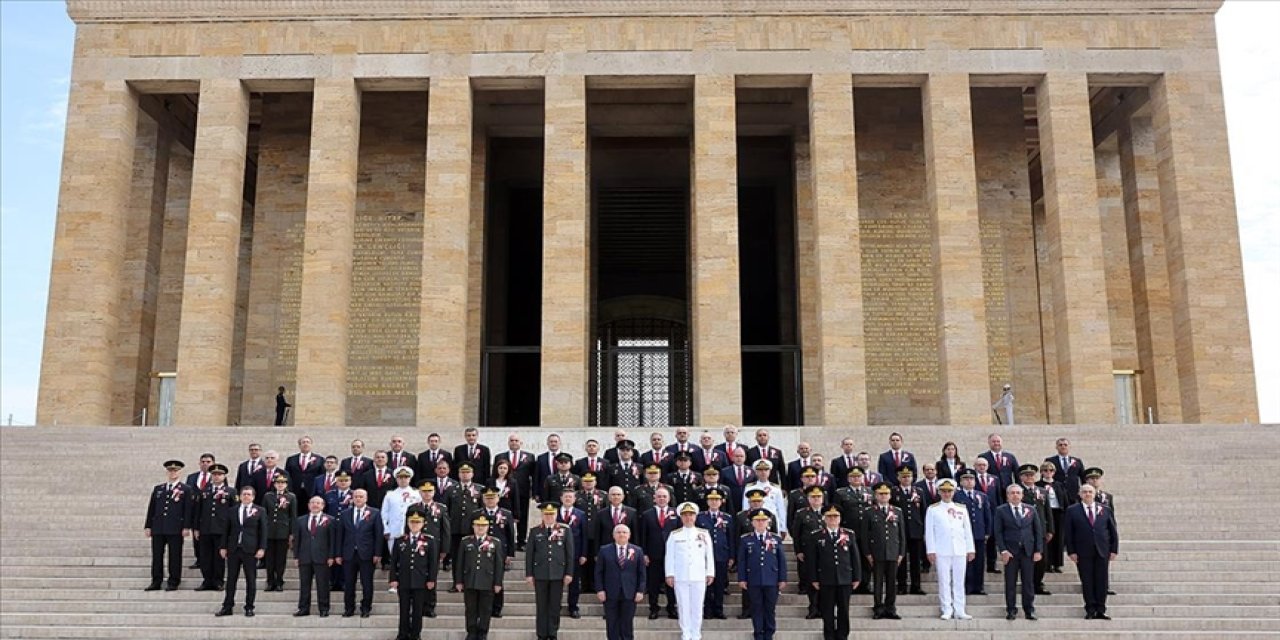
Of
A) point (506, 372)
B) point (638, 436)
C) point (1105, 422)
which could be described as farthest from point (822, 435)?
point (506, 372)

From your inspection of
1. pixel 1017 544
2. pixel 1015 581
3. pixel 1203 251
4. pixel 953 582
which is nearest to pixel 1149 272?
pixel 1203 251

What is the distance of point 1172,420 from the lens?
23250 millimetres

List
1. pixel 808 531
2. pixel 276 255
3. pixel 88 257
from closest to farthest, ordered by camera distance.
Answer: pixel 808 531 → pixel 88 257 → pixel 276 255

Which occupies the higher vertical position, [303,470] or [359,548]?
[303,470]

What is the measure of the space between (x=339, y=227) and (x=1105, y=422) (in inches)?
575

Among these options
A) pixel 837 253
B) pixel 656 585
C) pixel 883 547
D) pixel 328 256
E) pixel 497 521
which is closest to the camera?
pixel 883 547

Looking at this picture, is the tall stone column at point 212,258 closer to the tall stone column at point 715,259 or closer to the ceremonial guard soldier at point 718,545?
the tall stone column at point 715,259

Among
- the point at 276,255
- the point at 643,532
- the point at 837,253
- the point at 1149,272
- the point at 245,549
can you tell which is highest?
the point at 276,255

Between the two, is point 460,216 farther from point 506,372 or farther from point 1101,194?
point 1101,194

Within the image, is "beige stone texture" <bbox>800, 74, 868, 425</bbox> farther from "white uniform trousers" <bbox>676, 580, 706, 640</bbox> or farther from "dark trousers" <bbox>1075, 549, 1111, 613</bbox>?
"white uniform trousers" <bbox>676, 580, 706, 640</bbox>

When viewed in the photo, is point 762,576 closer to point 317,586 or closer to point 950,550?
point 950,550

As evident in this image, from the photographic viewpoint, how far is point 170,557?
38.7 feet

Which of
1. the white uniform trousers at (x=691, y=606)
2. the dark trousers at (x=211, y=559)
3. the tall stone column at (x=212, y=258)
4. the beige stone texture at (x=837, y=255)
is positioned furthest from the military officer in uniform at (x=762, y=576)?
the tall stone column at (x=212, y=258)

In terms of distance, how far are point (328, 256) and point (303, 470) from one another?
31.3 ft
